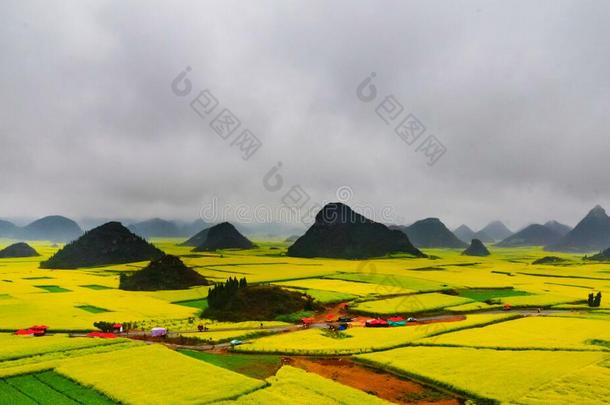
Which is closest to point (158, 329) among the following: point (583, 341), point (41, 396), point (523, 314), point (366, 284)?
point (41, 396)

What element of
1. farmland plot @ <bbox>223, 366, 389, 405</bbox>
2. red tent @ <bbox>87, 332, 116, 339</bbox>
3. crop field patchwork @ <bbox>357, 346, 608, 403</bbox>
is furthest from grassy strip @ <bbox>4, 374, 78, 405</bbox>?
crop field patchwork @ <bbox>357, 346, 608, 403</bbox>

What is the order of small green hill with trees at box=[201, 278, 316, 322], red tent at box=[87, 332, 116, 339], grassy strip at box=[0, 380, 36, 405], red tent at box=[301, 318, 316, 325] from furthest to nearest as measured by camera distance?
small green hill with trees at box=[201, 278, 316, 322] → red tent at box=[301, 318, 316, 325] → red tent at box=[87, 332, 116, 339] → grassy strip at box=[0, 380, 36, 405]

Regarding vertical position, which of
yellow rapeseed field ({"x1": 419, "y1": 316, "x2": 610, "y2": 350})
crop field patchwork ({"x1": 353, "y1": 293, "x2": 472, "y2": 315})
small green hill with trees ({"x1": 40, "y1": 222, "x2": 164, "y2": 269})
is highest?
small green hill with trees ({"x1": 40, "y1": 222, "x2": 164, "y2": 269})

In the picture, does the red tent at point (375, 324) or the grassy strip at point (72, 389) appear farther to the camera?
the red tent at point (375, 324)

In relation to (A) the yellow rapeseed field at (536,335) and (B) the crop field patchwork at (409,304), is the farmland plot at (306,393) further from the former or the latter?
(B) the crop field patchwork at (409,304)

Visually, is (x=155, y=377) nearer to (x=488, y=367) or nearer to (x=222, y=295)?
(x=488, y=367)

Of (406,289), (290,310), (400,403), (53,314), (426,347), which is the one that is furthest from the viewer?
(406,289)

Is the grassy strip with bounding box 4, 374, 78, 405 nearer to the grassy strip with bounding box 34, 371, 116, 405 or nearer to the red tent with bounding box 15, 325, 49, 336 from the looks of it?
the grassy strip with bounding box 34, 371, 116, 405

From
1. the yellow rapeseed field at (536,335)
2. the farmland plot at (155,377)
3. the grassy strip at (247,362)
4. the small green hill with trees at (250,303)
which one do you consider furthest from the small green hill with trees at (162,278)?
the yellow rapeseed field at (536,335)

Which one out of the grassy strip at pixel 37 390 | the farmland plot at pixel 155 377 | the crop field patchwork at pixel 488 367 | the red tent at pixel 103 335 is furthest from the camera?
the red tent at pixel 103 335

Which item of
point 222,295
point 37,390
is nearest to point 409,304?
point 222,295

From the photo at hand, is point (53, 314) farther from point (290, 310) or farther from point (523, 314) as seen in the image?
point (523, 314)
